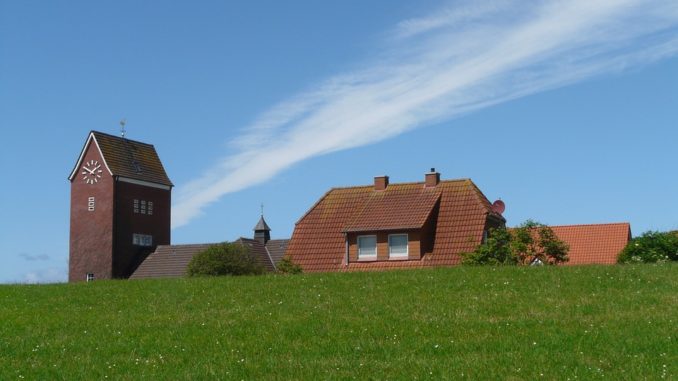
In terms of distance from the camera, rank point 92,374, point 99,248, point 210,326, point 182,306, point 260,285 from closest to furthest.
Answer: point 92,374
point 210,326
point 182,306
point 260,285
point 99,248

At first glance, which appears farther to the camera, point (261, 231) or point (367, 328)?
point (261, 231)

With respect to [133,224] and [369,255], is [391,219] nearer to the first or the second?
[369,255]

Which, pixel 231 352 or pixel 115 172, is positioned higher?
pixel 115 172

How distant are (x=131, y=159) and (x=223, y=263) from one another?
120 feet

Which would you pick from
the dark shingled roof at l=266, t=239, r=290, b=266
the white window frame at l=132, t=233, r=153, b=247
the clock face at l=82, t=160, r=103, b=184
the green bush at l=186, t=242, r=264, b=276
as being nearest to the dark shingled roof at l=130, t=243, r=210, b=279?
the white window frame at l=132, t=233, r=153, b=247

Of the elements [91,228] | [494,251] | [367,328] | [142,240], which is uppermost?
[91,228]

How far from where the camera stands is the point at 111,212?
8119 centimetres

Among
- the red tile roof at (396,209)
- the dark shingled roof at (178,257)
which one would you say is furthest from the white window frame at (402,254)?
the dark shingled roof at (178,257)

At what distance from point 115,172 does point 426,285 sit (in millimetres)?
62474

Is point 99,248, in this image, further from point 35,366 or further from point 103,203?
point 35,366

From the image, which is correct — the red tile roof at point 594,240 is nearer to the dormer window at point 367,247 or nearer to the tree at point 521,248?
the dormer window at point 367,247

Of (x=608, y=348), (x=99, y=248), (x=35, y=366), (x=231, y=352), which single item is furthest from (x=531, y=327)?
(x=99, y=248)

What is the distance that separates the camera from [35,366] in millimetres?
17172

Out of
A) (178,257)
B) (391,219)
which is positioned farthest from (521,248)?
(178,257)
